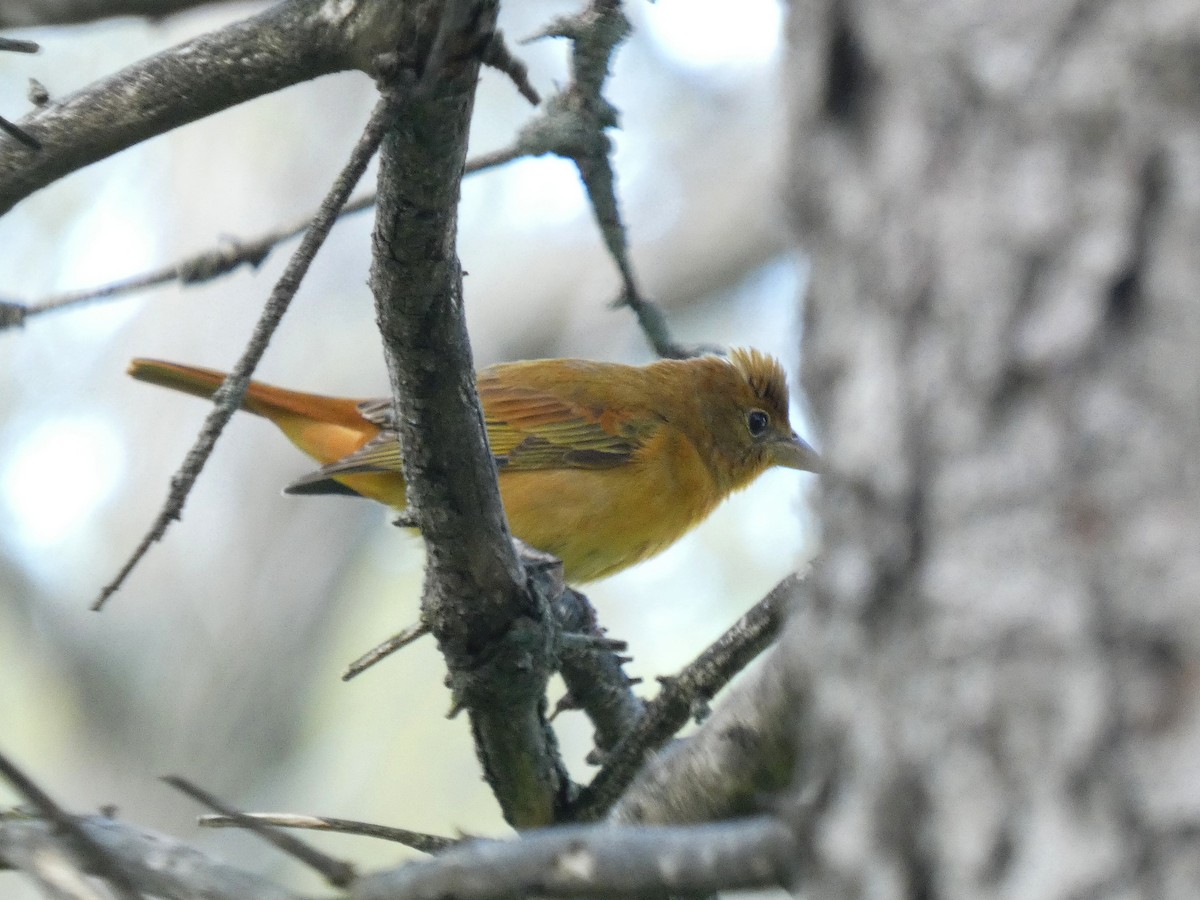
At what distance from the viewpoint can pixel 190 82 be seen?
2.17 m

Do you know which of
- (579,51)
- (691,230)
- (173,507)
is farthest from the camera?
(691,230)

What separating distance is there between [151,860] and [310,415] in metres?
3.80

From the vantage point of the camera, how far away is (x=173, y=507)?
5.95ft

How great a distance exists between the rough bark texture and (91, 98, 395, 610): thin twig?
69 cm

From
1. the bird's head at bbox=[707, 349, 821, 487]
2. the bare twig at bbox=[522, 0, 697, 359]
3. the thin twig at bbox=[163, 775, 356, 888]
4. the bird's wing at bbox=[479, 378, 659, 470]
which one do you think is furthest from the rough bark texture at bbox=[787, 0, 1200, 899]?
the bird's head at bbox=[707, 349, 821, 487]

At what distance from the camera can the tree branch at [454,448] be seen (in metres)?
1.91

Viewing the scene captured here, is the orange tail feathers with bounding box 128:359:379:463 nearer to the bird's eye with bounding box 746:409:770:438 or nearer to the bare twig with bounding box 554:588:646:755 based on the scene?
the bird's eye with bounding box 746:409:770:438

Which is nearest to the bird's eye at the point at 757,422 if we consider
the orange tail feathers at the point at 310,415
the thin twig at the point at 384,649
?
the orange tail feathers at the point at 310,415

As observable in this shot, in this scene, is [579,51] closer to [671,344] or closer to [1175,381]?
[671,344]

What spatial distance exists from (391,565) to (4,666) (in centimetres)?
319

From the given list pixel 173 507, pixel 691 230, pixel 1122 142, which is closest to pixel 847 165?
pixel 1122 142

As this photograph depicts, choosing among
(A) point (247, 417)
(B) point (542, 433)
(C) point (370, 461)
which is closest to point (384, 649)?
(C) point (370, 461)

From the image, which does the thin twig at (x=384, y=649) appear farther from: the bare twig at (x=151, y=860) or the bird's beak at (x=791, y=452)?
the bird's beak at (x=791, y=452)

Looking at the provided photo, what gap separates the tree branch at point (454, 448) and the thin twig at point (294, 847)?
0.84 metres
